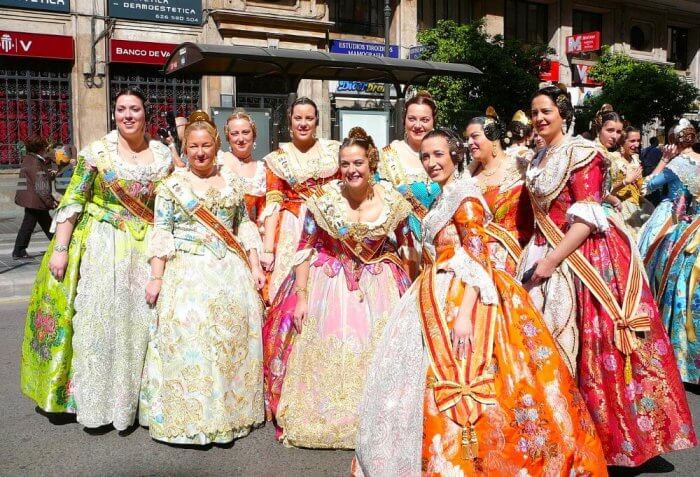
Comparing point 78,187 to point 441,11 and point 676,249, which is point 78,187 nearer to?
point 676,249

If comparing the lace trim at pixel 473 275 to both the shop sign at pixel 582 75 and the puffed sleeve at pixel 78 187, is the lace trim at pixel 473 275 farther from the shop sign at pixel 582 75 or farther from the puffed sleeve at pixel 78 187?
the shop sign at pixel 582 75

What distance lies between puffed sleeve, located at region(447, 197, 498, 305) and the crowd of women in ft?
0.03

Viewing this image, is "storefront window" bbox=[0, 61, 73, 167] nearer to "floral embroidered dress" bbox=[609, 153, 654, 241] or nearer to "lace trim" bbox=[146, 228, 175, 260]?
"floral embroidered dress" bbox=[609, 153, 654, 241]

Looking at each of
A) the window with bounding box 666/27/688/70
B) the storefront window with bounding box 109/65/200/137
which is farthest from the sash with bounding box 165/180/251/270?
the window with bounding box 666/27/688/70

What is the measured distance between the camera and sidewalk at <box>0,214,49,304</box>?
8688 mm

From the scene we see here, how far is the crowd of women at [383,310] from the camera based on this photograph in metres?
3.26

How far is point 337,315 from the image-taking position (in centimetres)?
427

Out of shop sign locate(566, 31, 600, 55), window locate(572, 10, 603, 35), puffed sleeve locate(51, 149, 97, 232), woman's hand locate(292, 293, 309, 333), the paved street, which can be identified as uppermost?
window locate(572, 10, 603, 35)

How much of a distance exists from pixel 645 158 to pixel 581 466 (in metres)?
12.5

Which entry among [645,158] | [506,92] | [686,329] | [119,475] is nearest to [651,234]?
[686,329]

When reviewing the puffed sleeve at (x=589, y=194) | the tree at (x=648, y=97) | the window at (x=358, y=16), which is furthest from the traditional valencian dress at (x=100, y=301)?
the tree at (x=648, y=97)

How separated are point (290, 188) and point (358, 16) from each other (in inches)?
753

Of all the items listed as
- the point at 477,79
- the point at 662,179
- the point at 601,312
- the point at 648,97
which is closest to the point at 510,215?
the point at 601,312

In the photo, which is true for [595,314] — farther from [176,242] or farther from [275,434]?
[176,242]
